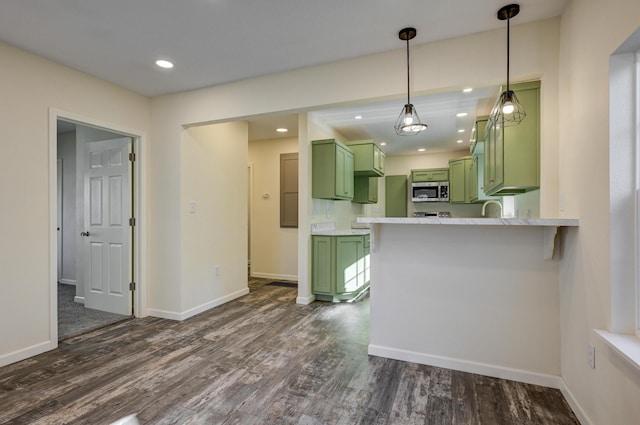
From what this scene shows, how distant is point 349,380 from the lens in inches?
88.1

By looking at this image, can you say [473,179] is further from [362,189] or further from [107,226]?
[107,226]

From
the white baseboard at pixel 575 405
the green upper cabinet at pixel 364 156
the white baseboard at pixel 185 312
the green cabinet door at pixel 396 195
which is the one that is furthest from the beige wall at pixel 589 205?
the green cabinet door at pixel 396 195

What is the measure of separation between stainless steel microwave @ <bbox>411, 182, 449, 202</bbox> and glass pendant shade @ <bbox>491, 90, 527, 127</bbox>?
148 inches

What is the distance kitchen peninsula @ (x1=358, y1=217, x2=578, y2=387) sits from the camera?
216cm

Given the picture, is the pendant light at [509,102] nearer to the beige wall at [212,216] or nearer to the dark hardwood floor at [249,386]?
the dark hardwood floor at [249,386]

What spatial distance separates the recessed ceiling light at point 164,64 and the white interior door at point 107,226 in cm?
114

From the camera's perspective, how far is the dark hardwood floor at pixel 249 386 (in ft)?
6.09

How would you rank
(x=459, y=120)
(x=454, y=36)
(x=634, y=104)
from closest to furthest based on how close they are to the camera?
1. (x=634, y=104)
2. (x=454, y=36)
3. (x=459, y=120)

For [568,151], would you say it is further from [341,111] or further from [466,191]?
[466,191]

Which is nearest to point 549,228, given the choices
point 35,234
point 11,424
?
point 11,424

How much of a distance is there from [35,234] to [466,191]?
6.15 meters

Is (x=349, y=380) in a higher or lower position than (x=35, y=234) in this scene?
lower

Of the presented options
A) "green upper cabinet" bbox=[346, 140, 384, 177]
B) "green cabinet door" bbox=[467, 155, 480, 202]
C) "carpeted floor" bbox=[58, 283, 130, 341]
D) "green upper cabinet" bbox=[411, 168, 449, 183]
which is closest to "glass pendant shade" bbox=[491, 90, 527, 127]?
"green upper cabinet" bbox=[346, 140, 384, 177]

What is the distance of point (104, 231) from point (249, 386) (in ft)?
9.24
